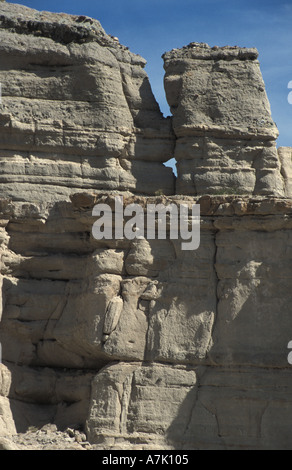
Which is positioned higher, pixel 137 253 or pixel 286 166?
pixel 286 166

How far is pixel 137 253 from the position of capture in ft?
61.2

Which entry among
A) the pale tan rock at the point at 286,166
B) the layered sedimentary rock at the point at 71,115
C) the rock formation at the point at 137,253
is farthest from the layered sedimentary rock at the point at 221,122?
the layered sedimentary rock at the point at 71,115

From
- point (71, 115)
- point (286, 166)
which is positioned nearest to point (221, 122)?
point (286, 166)

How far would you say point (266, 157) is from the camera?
21859 millimetres

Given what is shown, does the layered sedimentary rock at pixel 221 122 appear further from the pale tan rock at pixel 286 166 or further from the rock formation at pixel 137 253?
the pale tan rock at pixel 286 166

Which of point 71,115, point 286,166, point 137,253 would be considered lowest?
point 137,253

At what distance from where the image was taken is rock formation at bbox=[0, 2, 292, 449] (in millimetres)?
17938

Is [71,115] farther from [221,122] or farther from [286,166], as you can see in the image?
[286,166]

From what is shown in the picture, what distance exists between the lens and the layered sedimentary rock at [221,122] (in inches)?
853

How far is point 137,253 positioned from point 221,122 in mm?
4872

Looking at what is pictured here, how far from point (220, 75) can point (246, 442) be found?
9033 mm

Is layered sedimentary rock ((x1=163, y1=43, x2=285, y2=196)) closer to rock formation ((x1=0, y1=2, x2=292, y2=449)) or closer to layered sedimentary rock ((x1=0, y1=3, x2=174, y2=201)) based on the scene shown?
rock formation ((x1=0, y1=2, x2=292, y2=449))

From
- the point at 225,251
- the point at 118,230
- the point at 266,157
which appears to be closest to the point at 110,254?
the point at 118,230

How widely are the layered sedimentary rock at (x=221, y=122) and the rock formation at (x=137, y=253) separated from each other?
0.04m
